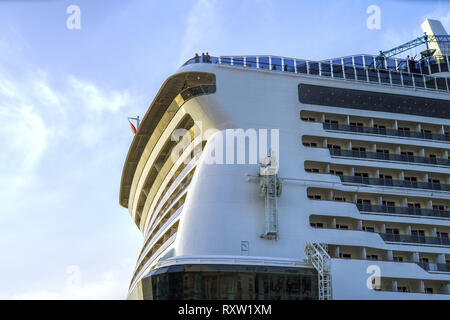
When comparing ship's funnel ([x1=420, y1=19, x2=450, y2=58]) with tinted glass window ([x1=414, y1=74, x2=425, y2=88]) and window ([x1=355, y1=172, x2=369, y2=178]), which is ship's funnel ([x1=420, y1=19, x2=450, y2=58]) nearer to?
tinted glass window ([x1=414, y1=74, x2=425, y2=88])

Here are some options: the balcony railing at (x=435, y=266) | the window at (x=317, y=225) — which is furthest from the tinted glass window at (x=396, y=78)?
the balcony railing at (x=435, y=266)

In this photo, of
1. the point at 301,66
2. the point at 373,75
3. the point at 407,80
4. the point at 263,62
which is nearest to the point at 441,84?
the point at 407,80

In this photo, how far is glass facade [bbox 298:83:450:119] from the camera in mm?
35656

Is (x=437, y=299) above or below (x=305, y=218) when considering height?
below

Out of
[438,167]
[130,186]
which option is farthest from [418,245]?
[130,186]

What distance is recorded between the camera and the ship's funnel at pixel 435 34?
43469mm

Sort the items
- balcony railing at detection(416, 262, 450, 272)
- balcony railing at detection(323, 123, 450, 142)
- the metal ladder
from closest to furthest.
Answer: the metal ladder → balcony railing at detection(416, 262, 450, 272) → balcony railing at detection(323, 123, 450, 142)

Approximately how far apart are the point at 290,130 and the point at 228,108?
4025 mm

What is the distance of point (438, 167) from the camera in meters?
35.9

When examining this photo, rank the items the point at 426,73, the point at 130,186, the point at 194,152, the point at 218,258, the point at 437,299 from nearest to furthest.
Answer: the point at 218,258
the point at 437,299
the point at 194,152
the point at 426,73
the point at 130,186

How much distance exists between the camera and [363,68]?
38.0 metres

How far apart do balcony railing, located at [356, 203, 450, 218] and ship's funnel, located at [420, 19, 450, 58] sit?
13.5 m

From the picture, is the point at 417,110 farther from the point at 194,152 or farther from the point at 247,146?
the point at 194,152

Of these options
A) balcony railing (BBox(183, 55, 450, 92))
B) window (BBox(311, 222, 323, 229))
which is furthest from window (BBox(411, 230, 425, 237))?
balcony railing (BBox(183, 55, 450, 92))
